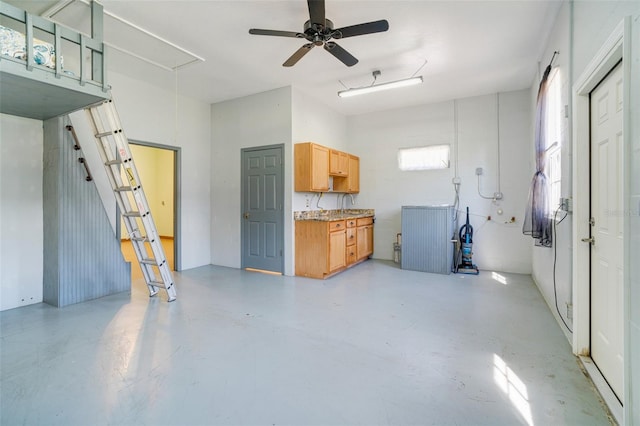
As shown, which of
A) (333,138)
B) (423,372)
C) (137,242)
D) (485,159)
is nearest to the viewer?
(423,372)

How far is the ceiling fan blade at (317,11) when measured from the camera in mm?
2416

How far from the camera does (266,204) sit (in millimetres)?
5207

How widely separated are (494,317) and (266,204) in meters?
3.74

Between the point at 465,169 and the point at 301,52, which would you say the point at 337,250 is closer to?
the point at 465,169

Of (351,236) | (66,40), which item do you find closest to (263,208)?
(351,236)

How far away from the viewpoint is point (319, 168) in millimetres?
5125

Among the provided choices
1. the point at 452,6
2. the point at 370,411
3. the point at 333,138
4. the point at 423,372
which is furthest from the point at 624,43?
the point at 333,138

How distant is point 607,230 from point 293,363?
2.45 meters

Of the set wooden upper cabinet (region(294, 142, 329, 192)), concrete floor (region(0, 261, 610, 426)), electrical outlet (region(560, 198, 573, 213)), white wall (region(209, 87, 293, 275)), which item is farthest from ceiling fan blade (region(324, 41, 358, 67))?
concrete floor (region(0, 261, 610, 426))

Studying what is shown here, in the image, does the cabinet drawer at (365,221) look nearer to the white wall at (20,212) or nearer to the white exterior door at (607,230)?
the white exterior door at (607,230)

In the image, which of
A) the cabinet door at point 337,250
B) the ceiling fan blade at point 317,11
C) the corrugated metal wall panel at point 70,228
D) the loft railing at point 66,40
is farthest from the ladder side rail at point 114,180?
the ceiling fan blade at point 317,11

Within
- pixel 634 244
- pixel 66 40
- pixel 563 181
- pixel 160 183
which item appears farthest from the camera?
pixel 160 183

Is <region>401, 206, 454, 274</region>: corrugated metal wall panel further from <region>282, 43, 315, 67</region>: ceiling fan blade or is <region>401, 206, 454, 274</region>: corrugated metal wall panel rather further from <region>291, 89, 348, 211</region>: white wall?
<region>282, 43, 315, 67</region>: ceiling fan blade

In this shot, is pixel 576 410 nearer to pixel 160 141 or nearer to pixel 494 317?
pixel 494 317
